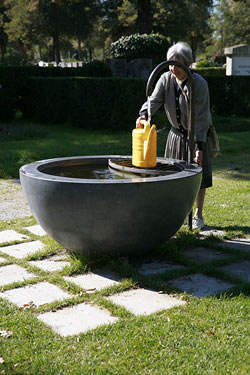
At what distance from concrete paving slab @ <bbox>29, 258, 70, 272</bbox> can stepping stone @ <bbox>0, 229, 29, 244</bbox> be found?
2.36 feet

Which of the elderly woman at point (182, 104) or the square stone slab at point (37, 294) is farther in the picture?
the elderly woman at point (182, 104)

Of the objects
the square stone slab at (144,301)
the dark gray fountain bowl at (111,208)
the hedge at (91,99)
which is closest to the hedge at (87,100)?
the hedge at (91,99)

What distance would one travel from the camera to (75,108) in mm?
14289

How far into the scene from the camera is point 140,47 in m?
18.2

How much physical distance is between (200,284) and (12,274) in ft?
4.90

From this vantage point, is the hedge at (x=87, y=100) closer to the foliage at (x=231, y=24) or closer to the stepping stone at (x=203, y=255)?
the stepping stone at (x=203, y=255)

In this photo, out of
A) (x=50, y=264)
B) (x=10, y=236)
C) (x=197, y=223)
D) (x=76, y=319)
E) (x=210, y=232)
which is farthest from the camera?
(x=197, y=223)

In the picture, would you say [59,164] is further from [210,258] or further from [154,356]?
[154,356]

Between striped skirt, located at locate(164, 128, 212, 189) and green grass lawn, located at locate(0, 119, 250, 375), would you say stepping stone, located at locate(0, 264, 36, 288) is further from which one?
striped skirt, located at locate(164, 128, 212, 189)

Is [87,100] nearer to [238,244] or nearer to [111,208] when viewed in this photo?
[238,244]

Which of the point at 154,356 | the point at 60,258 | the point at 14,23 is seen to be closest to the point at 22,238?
the point at 60,258

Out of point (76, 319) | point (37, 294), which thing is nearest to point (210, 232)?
point (37, 294)

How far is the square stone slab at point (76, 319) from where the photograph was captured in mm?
3025

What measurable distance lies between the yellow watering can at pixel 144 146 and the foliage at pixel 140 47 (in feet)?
47.8
